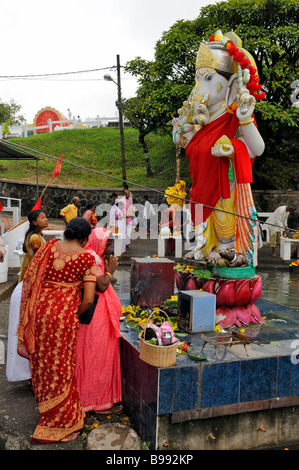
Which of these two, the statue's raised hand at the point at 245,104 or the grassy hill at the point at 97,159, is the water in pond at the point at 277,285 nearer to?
the statue's raised hand at the point at 245,104

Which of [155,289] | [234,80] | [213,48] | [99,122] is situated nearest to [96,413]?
[155,289]

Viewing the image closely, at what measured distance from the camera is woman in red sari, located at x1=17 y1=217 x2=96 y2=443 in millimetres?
3107

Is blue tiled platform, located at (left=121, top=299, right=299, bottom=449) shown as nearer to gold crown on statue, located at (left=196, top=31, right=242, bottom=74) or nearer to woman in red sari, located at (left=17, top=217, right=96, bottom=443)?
woman in red sari, located at (left=17, top=217, right=96, bottom=443)

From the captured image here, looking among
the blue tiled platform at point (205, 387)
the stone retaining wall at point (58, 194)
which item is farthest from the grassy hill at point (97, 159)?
the blue tiled platform at point (205, 387)

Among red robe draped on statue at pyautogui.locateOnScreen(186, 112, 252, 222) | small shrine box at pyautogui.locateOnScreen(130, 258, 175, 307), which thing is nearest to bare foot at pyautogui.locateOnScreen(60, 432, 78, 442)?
small shrine box at pyautogui.locateOnScreen(130, 258, 175, 307)

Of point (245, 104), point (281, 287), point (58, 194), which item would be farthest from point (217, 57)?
point (58, 194)

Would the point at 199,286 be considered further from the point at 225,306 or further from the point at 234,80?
the point at 234,80

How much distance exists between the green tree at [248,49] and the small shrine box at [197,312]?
1008 centimetres

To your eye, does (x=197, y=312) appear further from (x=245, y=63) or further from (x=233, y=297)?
(x=245, y=63)

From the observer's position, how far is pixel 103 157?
82.2 feet

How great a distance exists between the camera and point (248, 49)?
13.8m

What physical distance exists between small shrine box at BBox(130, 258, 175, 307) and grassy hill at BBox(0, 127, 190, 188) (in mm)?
14685

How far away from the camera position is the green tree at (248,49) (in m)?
13.8

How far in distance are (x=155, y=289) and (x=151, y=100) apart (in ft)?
36.8
